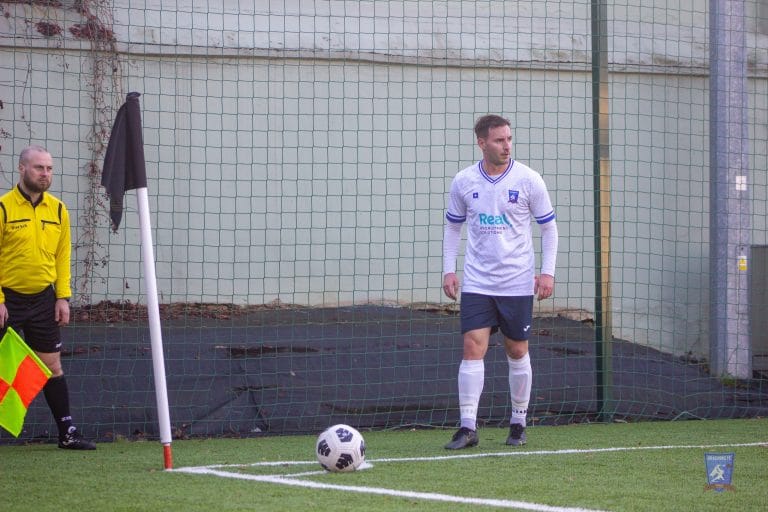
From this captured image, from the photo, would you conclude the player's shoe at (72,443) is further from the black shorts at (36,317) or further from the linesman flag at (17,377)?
the linesman flag at (17,377)

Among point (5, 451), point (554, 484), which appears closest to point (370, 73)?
point (5, 451)

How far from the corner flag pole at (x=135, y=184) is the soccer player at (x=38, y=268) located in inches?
56.0

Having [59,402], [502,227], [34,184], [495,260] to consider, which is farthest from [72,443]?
[502,227]

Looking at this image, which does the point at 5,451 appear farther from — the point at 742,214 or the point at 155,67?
the point at 742,214

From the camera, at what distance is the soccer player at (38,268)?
668 cm

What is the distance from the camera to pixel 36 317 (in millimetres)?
6793

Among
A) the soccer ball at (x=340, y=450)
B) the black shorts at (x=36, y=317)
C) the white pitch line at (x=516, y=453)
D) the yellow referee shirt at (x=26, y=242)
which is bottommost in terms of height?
the white pitch line at (x=516, y=453)

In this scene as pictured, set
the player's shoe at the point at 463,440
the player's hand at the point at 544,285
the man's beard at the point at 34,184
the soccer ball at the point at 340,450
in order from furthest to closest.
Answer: the man's beard at the point at 34,184 < the player's hand at the point at 544,285 < the player's shoe at the point at 463,440 < the soccer ball at the point at 340,450

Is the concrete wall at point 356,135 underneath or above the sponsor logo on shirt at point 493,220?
above

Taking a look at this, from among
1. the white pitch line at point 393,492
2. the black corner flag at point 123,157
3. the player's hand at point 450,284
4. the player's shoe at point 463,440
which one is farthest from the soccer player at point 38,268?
the player's hand at point 450,284

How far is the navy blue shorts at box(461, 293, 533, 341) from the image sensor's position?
648 cm

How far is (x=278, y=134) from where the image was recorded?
33.9 ft

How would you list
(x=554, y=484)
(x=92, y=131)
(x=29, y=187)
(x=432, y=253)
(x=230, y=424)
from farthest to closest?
(x=432, y=253), (x=92, y=131), (x=230, y=424), (x=29, y=187), (x=554, y=484)

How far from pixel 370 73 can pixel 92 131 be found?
2.74m
